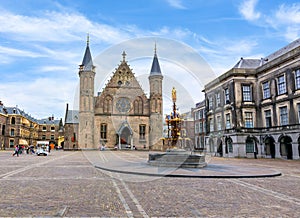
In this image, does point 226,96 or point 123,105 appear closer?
point 226,96

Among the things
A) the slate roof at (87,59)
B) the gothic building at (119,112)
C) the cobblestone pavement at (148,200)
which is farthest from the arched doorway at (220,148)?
the slate roof at (87,59)

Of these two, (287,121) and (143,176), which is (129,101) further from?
(143,176)

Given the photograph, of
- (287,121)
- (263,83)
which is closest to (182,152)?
(287,121)

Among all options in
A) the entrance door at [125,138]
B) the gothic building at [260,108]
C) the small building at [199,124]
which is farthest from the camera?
the small building at [199,124]

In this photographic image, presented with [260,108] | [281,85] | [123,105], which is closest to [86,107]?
[123,105]

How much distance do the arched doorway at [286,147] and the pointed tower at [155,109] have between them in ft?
86.9

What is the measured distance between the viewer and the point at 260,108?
34.1m

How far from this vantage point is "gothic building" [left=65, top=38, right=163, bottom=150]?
5220 cm

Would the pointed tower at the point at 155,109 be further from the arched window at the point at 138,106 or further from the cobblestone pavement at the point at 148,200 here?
the cobblestone pavement at the point at 148,200

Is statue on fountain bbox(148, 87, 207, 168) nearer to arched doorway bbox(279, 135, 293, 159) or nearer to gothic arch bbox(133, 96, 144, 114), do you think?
arched doorway bbox(279, 135, 293, 159)

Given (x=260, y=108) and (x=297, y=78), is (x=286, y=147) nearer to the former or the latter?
(x=260, y=108)

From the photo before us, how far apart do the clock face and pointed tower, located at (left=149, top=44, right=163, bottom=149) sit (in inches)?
193

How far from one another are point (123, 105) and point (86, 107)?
25.1 feet

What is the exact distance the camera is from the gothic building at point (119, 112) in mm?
52200
